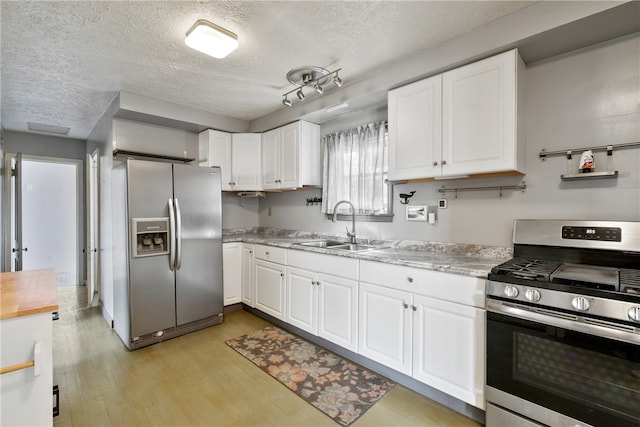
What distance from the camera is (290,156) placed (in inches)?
139

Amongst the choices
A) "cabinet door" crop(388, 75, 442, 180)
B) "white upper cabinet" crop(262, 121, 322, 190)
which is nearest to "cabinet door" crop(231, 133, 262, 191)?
"white upper cabinet" crop(262, 121, 322, 190)

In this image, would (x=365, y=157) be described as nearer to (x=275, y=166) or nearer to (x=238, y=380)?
(x=275, y=166)

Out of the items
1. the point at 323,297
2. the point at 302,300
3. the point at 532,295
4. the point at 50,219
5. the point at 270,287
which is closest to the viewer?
the point at 532,295

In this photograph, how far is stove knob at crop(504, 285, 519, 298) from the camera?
1.57 m

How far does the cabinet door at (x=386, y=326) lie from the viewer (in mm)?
2072

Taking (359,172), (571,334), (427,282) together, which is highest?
(359,172)

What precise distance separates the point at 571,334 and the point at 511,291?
0.29 meters

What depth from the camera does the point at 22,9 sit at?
1766 millimetres

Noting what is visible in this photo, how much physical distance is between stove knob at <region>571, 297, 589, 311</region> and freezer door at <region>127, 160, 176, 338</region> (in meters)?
3.11

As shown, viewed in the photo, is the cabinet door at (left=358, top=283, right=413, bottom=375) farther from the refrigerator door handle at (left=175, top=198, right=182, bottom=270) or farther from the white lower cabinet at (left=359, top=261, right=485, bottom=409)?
the refrigerator door handle at (left=175, top=198, right=182, bottom=270)

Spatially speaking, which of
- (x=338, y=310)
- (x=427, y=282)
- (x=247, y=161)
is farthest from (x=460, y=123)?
(x=247, y=161)

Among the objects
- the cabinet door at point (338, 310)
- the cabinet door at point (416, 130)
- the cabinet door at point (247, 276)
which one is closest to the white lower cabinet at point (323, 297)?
the cabinet door at point (338, 310)

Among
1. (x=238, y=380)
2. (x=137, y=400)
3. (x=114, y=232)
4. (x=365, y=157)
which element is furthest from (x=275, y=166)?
(x=137, y=400)

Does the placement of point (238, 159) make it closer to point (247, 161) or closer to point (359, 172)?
point (247, 161)
